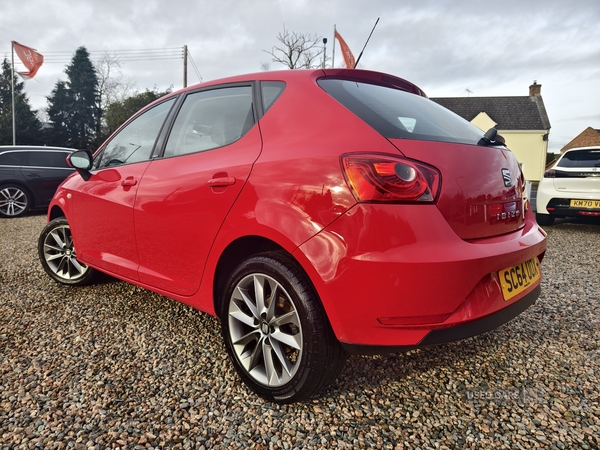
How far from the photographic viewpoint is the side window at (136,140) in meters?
2.76

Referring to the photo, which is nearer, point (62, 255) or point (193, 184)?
point (193, 184)

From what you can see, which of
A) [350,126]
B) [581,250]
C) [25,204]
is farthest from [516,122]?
[350,126]

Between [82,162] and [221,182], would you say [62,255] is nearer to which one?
[82,162]

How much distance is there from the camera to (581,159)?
6863 mm

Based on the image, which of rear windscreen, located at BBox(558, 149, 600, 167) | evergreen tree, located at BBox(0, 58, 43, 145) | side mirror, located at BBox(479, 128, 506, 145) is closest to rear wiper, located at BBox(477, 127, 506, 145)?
side mirror, located at BBox(479, 128, 506, 145)

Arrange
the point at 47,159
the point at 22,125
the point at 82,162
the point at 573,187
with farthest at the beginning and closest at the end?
1. the point at 22,125
2. the point at 47,159
3. the point at 573,187
4. the point at 82,162

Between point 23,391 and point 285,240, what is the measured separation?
153 centimetres

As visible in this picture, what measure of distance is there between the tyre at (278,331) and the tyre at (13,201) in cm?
916

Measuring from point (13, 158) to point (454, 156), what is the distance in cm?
1027

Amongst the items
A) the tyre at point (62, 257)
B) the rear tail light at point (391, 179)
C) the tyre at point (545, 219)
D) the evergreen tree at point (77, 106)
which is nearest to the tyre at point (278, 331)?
the rear tail light at point (391, 179)

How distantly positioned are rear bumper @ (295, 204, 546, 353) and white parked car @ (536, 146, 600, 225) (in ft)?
20.6

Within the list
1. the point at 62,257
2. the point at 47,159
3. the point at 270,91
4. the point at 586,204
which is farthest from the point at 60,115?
the point at 270,91

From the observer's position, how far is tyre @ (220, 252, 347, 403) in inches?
66.7

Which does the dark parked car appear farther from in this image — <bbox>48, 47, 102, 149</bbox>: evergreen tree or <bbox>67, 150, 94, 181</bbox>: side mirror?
<bbox>48, 47, 102, 149</bbox>: evergreen tree
